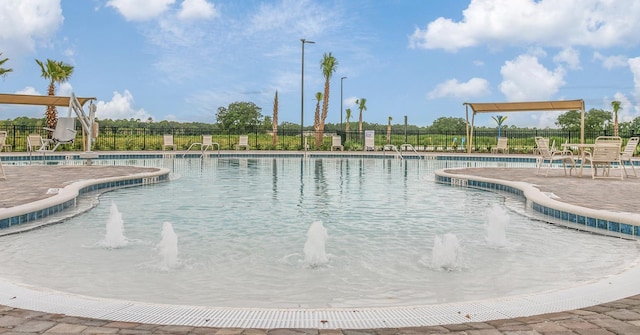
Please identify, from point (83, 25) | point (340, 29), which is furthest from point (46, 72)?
point (340, 29)

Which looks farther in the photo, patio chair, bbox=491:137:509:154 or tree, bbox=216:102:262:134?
tree, bbox=216:102:262:134

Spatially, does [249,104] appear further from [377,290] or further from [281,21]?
[377,290]

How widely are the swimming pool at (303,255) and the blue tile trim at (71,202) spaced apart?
1.24 feet

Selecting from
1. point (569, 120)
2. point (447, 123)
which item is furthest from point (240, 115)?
point (569, 120)

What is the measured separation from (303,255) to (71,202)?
183 inches

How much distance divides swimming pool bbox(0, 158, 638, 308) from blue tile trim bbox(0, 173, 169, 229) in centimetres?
38

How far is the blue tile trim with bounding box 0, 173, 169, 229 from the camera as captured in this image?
6.20 meters

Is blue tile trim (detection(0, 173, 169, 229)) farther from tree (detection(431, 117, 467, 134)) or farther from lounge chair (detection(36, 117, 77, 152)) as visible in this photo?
tree (detection(431, 117, 467, 134))

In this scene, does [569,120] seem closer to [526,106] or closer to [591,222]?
[526,106]

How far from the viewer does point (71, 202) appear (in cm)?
790

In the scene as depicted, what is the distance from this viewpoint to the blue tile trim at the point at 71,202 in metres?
6.20

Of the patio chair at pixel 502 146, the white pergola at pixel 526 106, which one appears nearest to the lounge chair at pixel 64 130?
the white pergola at pixel 526 106

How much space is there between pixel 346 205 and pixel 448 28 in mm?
14149


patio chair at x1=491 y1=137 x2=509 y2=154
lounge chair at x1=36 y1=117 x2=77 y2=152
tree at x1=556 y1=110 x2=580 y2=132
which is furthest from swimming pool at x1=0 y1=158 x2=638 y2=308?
tree at x1=556 y1=110 x2=580 y2=132
